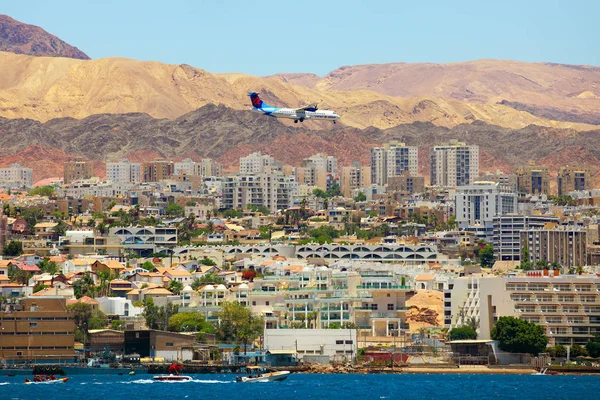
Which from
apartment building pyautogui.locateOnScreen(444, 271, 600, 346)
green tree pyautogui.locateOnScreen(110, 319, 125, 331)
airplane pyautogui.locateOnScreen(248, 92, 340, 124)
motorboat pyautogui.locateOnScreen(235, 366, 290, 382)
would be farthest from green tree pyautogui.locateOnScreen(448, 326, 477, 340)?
airplane pyautogui.locateOnScreen(248, 92, 340, 124)

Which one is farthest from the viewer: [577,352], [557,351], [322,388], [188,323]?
[188,323]

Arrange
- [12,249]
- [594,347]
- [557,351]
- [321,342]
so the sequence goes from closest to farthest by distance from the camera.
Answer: [594,347] < [557,351] < [321,342] < [12,249]

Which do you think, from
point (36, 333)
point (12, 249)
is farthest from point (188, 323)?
point (12, 249)

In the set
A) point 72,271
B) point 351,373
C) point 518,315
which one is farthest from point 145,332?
point 72,271

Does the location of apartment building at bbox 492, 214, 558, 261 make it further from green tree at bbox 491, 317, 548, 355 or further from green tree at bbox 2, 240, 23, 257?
green tree at bbox 491, 317, 548, 355

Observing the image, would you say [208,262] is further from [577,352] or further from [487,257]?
[577,352]

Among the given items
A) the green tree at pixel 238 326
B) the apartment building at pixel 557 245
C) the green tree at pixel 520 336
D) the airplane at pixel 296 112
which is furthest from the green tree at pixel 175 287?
the apartment building at pixel 557 245

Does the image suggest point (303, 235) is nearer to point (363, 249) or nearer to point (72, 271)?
point (363, 249)
